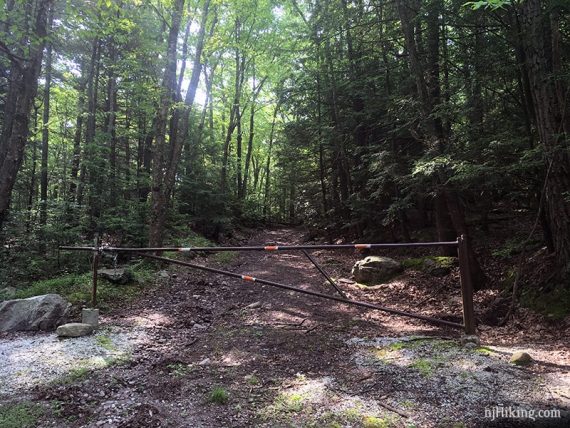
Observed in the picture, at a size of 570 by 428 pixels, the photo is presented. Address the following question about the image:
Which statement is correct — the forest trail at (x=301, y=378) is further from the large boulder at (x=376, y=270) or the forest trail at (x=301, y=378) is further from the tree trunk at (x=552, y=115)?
the large boulder at (x=376, y=270)

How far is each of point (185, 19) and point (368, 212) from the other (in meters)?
14.7

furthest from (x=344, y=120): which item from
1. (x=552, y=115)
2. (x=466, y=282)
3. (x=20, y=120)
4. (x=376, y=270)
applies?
(x=466, y=282)

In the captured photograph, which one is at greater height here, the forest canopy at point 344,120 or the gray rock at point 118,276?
the forest canopy at point 344,120

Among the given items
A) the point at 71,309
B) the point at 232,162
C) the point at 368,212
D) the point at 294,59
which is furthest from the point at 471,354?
the point at 232,162

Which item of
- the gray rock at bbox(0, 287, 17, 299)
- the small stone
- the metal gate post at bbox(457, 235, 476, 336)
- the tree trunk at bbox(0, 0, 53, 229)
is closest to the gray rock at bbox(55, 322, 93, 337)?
the gray rock at bbox(0, 287, 17, 299)

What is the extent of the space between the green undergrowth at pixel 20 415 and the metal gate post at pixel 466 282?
17.3 feet

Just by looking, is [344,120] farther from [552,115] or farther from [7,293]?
[7,293]

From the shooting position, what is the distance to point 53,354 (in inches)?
204

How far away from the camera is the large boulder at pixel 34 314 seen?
6.38 meters

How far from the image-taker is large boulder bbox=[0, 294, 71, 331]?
6375 mm

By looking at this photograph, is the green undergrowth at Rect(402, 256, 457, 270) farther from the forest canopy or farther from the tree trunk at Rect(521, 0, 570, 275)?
the tree trunk at Rect(521, 0, 570, 275)

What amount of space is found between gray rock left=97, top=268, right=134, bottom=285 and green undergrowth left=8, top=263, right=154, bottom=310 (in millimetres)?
101

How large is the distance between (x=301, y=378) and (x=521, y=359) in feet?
8.71

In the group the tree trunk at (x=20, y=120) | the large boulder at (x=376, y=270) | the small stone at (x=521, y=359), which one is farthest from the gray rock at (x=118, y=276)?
the small stone at (x=521, y=359)
